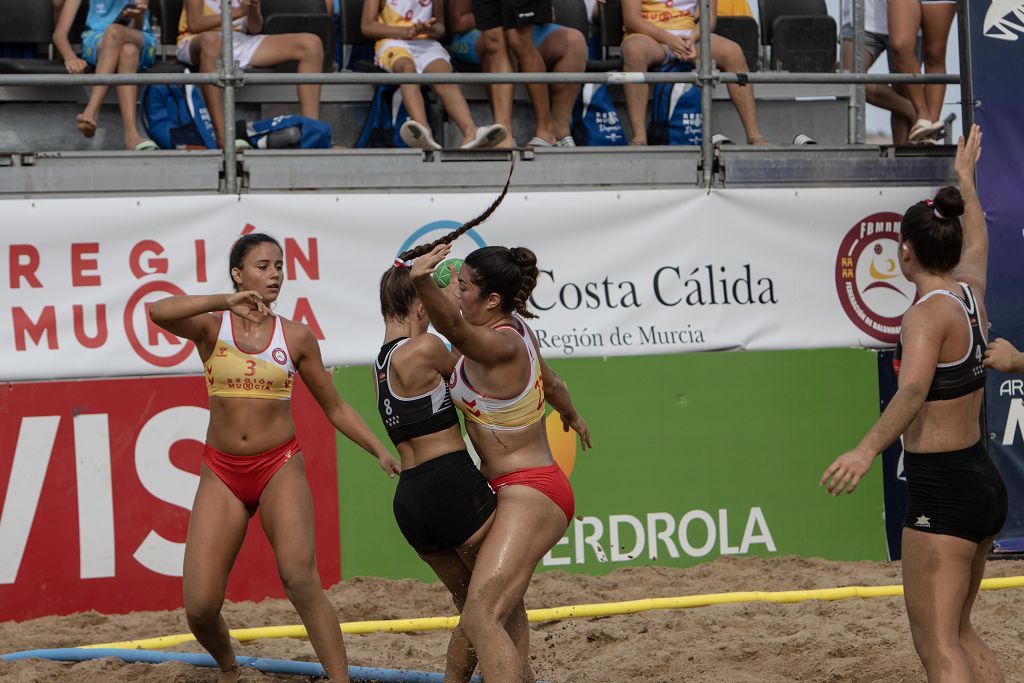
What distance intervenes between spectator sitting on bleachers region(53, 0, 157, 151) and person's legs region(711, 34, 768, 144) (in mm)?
3803

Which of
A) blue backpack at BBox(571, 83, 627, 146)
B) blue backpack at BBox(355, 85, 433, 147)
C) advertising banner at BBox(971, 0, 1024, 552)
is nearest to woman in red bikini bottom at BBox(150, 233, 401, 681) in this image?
blue backpack at BBox(355, 85, 433, 147)

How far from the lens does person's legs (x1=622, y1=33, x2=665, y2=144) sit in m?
8.54

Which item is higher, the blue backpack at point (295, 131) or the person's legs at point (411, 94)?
the person's legs at point (411, 94)

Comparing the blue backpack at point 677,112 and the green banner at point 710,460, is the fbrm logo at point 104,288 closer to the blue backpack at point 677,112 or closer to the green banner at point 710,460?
the green banner at point 710,460

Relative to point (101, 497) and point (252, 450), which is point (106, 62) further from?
point (252, 450)

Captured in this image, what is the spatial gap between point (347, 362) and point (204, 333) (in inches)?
91.4

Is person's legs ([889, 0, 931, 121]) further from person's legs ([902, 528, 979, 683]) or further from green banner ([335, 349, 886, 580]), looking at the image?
person's legs ([902, 528, 979, 683])

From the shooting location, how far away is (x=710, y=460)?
810cm

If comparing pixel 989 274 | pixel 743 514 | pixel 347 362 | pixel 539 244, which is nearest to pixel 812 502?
pixel 743 514

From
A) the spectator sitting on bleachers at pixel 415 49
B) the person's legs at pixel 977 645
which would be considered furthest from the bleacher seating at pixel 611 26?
the person's legs at pixel 977 645

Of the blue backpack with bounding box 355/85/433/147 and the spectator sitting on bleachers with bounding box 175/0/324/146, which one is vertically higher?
the spectator sitting on bleachers with bounding box 175/0/324/146

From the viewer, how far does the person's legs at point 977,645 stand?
454cm

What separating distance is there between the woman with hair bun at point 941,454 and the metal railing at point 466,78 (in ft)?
11.5

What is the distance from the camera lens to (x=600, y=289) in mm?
8078
